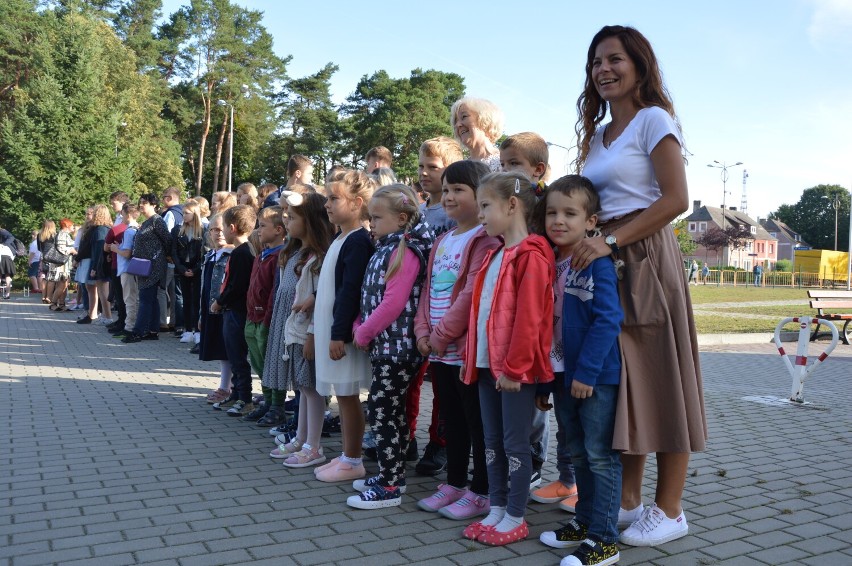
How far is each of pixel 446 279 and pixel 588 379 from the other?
108cm

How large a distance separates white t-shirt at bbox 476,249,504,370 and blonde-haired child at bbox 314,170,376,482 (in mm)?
1053

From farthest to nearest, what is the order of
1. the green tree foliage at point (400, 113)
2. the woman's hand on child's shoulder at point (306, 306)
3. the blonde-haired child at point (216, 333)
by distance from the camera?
1. the green tree foliage at point (400, 113)
2. the blonde-haired child at point (216, 333)
3. the woman's hand on child's shoulder at point (306, 306)

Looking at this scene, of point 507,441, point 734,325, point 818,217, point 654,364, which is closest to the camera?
point 654,364

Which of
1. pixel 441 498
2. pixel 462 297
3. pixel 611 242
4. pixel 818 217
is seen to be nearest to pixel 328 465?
pixel 441 498

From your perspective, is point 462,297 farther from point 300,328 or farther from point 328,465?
point 300,328

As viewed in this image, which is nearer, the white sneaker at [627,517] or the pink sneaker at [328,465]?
the white sneaker at [627,517]

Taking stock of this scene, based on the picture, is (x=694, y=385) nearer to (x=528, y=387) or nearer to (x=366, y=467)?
(x=528, y=387)

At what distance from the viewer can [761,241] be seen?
112 metres

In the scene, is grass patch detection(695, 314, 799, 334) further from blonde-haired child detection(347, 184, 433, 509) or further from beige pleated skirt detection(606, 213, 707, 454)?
beige pleated skirt detection(606, 213, 707, 454)

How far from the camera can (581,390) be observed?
3.42 m

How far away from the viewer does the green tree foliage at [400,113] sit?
5422 cm

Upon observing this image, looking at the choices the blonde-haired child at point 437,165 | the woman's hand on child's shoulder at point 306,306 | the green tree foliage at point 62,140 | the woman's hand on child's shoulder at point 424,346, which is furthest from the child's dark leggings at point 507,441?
the green tree foliage at point 62,140

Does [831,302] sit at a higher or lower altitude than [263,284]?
lower

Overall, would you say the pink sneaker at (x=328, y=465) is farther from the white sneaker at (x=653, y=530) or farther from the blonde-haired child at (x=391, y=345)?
the white sneaker at (x=653, y=530)
